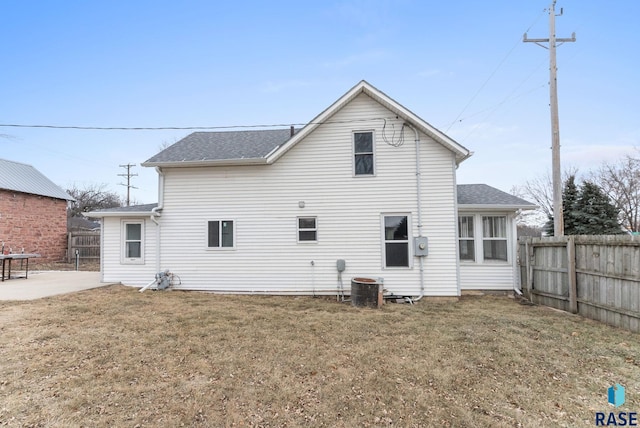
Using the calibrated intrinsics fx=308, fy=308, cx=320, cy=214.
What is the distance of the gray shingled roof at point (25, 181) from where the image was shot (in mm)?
17000

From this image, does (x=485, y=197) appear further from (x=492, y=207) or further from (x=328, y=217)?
(x=328, y=217)

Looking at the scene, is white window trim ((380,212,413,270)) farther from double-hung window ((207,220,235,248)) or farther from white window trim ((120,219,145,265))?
white window trim ((120,219,145,265))

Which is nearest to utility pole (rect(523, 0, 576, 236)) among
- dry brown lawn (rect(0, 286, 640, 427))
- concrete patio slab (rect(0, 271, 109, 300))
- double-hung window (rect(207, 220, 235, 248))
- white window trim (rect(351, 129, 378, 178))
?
dry brown lawn (rect(0, 286, 640, 427))

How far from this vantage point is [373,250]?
899 centimetres

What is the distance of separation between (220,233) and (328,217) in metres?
3.40

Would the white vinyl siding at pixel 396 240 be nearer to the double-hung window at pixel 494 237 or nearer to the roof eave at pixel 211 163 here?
the double-hung window at pixel 494 237

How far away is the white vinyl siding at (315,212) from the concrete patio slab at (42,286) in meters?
2.92

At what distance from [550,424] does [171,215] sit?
9.88 m

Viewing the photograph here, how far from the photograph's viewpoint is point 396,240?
353 inches

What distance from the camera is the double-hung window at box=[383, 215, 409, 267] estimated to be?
891cm

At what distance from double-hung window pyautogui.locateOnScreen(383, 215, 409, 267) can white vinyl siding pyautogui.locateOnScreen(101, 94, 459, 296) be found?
0.19 metres

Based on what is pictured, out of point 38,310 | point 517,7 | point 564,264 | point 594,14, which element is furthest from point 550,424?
point 594,14

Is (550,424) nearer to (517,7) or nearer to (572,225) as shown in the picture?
(517,7)

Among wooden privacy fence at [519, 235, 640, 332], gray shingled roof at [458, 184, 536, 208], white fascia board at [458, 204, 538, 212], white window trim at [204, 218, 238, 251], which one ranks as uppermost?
gray shingled roof at [458, 184, 536, 208]
